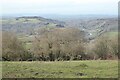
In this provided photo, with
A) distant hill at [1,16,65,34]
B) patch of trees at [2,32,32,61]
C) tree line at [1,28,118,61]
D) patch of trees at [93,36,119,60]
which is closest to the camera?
patch of trees at [2,32,32,61]

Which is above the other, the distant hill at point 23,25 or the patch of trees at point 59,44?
the distant hill at point 23,25

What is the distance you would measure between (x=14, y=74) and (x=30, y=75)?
28.2 inches

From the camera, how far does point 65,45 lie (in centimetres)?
3950

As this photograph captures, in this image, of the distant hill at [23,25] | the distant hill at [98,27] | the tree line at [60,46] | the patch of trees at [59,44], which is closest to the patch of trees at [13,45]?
the tree line at [60,46]

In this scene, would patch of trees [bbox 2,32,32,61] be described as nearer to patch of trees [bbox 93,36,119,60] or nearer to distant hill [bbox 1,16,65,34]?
patch of trees [bbox 93,36,119,60]

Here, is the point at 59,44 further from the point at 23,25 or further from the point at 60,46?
the point at 23,25

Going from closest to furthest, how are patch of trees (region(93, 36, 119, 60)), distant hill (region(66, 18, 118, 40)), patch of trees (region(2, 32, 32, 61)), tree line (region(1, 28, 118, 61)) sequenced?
patch of trees (region(2, 32, 32, 61))
tree line (region(1, 28, 118, 61))
patch of trees (region(93, 36, 119, 60))
distant hill (region(66, 18, 118, 40))

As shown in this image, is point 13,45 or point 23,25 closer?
point 13,45

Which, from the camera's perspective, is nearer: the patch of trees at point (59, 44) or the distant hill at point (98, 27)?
the patch of trees at point (59, 44)

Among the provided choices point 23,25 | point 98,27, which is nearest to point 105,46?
point 98,27

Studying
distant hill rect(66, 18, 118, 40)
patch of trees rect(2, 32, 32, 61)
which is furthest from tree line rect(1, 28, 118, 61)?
distant hill rect(66, 18, 118, 40)

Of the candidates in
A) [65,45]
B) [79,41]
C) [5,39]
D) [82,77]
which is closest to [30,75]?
[82,77]

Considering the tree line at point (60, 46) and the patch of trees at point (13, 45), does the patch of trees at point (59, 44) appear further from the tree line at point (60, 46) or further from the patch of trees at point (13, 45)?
the patch of trees at point (13, 45)

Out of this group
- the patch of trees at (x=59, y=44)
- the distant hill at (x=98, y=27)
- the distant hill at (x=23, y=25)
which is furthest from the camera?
the distant hill at (x=23, y=25)
